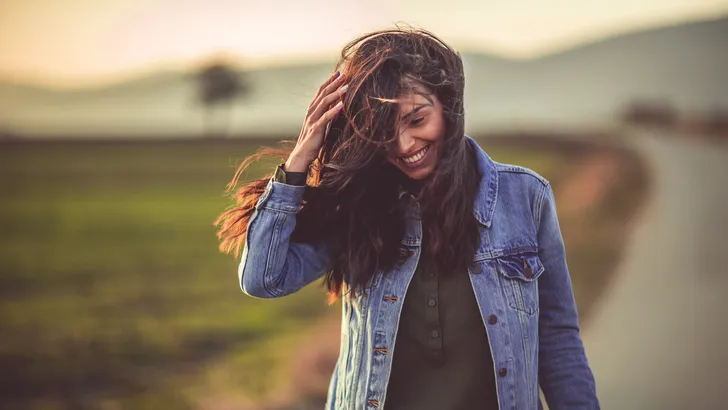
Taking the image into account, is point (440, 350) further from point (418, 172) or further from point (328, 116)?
point (328, 116)

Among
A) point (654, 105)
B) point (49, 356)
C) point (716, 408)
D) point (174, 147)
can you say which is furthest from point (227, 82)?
point (716, 408)

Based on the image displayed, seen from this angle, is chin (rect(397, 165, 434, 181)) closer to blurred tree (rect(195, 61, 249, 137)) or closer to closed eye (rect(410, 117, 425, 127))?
closed eye (rect(410, 117, 425, 127))

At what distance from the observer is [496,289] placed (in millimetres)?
2002

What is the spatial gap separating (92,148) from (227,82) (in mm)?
18791

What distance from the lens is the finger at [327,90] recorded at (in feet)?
6.67

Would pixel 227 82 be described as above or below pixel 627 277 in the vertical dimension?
above

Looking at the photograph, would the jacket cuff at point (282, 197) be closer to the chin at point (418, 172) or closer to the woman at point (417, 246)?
the woman at point (417, 246)

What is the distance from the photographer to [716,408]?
4.68 metres

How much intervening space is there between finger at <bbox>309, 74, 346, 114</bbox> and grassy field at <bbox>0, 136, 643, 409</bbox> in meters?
0.38

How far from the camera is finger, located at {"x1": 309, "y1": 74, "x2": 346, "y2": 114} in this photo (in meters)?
2.03

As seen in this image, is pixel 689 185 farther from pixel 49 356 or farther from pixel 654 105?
pixel 654 105

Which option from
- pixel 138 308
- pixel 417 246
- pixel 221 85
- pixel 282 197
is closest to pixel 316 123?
pixel 282 197

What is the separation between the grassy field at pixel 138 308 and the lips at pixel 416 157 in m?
0.52

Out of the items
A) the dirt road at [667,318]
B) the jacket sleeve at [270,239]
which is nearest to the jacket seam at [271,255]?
the jacket sleeve at [270,239]
